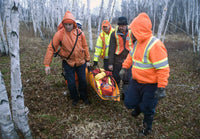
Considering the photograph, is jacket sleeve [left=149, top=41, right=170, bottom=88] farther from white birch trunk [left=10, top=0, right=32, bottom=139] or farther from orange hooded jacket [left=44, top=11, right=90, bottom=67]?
white birch trunk [left=10, top=0, right=32, bottom=139]

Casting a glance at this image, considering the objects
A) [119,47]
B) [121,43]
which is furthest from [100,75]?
[121,43]

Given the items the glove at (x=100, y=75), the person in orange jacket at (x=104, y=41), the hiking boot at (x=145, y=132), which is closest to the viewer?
the hiking boot at (x=145, y=132)

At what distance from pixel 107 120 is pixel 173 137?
1.46 m

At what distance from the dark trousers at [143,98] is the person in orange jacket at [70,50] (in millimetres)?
1475

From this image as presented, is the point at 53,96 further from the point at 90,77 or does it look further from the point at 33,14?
the point at 33,14

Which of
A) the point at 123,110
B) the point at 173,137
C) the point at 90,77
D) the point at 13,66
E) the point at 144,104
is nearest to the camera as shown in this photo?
the point at 13,66

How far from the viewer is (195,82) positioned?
6.07 meters

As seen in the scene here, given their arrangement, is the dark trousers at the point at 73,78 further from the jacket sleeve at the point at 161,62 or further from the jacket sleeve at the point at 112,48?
the jacket sleeve at the point at 161,62

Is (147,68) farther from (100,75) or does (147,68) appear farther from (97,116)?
(97,116)

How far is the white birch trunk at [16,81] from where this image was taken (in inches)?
75.5

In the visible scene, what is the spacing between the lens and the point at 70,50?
3.41 meters

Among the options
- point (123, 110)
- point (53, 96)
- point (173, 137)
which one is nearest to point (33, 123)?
point (53, 96)

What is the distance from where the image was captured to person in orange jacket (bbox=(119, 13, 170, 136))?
2.27m

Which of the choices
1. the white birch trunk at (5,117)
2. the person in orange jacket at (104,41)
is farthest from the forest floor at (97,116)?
the person in orange jacket at (104,41)
